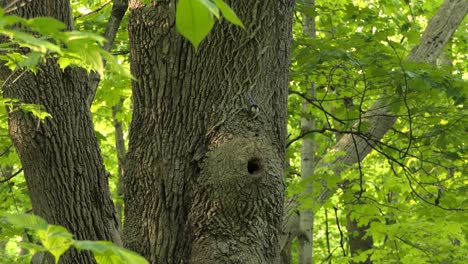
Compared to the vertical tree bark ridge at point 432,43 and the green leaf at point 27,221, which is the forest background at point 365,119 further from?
the green leaf at point 27,221

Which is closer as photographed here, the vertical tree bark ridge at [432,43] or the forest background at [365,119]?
the forest background at [365,119]

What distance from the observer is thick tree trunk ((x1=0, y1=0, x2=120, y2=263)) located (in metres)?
3.39

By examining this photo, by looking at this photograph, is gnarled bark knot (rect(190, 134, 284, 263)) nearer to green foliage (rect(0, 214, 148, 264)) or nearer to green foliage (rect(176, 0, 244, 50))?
green foliage (rect(176, 0, 244, 50))

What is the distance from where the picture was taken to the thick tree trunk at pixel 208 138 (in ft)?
9.39

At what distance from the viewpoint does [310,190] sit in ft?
21.2

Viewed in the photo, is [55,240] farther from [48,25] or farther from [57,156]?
[57,156]

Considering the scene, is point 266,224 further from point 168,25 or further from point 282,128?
point 168,25

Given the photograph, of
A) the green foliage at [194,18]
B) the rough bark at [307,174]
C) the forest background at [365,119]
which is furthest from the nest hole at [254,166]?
the rough bark at [307,174]

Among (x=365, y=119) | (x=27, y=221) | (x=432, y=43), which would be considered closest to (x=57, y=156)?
(x=27, y=221)

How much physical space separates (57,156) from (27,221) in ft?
7.09

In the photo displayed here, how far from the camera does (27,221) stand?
1.31 m

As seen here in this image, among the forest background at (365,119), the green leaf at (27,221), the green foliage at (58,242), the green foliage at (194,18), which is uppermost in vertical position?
the forest background at (365,119)

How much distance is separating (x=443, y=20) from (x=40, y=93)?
4.28 meters

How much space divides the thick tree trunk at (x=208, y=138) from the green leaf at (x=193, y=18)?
146 centimetres
